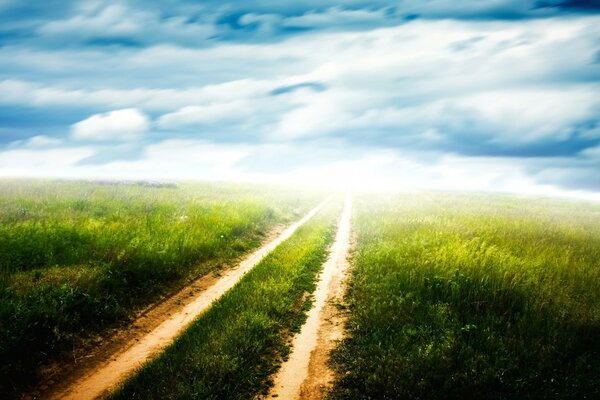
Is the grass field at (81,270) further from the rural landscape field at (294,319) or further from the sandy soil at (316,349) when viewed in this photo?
the sandy soil at (316,349)

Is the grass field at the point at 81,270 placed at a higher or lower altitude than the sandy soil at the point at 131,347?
higher

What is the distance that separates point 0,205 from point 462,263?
70.6 feet

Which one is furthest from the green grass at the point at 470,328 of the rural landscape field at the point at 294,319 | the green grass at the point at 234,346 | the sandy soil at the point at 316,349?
the green grass at the point at 234,346

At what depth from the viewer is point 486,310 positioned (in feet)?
25.6

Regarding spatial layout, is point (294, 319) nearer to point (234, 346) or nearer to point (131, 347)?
point (234, 346)

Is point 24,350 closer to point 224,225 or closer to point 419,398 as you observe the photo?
point 419,398

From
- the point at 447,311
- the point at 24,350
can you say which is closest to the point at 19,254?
the point at 24,350

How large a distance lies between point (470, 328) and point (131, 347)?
657 centimetres

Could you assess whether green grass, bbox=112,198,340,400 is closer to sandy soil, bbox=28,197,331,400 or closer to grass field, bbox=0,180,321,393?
sandy soil, bbox=28,197,331,400

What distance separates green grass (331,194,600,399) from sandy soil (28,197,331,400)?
3.53 m

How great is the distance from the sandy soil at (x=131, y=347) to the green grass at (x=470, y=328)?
3.53 meters

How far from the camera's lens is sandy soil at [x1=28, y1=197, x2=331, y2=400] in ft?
18.3

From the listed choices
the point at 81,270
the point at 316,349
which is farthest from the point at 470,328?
the point at 81,270

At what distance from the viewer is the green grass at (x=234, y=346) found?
208 inches
